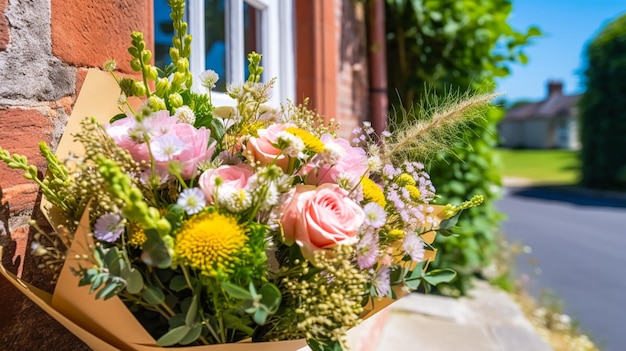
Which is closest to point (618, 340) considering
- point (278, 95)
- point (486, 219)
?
point (486, 219)

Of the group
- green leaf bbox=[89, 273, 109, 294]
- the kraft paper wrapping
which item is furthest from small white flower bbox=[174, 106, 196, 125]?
green leaf bbox=[89, 273, 109, 294]

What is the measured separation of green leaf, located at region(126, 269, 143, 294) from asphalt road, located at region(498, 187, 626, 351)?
188 inches

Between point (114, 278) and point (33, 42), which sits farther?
point (33, 42)

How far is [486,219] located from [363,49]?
214 centimetres

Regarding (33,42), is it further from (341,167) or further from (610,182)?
(610,182)

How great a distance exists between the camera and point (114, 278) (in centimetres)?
70

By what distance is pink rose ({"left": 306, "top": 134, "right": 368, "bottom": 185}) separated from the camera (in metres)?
0.91

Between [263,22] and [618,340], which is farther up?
[263,22]

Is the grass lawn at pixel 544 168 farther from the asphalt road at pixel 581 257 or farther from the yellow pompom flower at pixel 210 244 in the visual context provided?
the yellow pompom flower at pixel 210 244

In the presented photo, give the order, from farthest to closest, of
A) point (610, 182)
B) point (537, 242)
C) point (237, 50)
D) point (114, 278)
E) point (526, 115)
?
point (526, 115) < point (610, 182) < point (537, 242) < point (237, 50) < point (114, 278)

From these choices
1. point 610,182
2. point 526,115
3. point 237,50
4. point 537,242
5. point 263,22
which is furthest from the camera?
point 526,115

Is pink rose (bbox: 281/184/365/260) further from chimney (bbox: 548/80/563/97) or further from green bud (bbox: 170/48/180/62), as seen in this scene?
chimney (bbox: 548/80/563/97)

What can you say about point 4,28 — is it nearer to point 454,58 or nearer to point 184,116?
point 184,116

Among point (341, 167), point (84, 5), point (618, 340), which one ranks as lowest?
point (618, 340)
